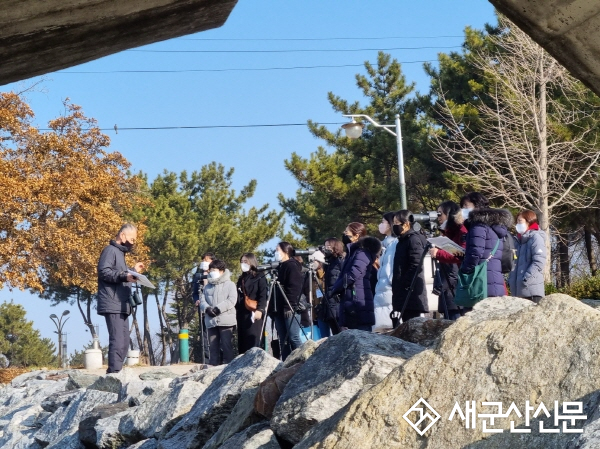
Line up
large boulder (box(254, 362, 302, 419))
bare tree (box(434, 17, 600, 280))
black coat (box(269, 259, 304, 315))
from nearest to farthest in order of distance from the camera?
large boulder (box(254, 362, 302, 419)), black coat (box(269, 259, 304, 315)), bare tree (box(434, 17, 600, 280))

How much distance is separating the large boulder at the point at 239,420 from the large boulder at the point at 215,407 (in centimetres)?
31

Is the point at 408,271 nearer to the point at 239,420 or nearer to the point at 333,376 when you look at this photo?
the point at 239,420

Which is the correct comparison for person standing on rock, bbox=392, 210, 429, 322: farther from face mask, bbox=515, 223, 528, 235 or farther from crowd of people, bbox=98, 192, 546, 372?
face mask, bbox=515, 223, 528, 235

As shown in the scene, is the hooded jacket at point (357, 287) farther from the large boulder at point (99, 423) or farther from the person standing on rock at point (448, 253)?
the large boulder at point (99, 423)

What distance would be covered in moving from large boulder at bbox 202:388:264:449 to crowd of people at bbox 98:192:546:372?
2.42 metres

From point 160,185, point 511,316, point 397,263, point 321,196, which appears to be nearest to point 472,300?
point 397,263

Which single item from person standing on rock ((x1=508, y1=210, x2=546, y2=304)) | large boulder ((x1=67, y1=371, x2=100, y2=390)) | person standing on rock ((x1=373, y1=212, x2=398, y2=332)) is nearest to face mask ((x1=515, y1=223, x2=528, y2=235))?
person standing on rock ((x1=508, y1=210, x2=546, y2=304))

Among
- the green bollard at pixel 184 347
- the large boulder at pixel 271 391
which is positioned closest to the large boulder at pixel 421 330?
the large boulder at pixel 271 391

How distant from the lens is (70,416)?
9.21 m

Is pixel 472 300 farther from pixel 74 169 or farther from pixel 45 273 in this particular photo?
pixel 45 273

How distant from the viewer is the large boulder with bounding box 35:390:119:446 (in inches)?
353

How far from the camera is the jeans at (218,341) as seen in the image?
10695 mm

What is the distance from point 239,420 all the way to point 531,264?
13.8 ft

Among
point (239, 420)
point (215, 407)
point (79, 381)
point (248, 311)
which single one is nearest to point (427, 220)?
point (248, 311)
